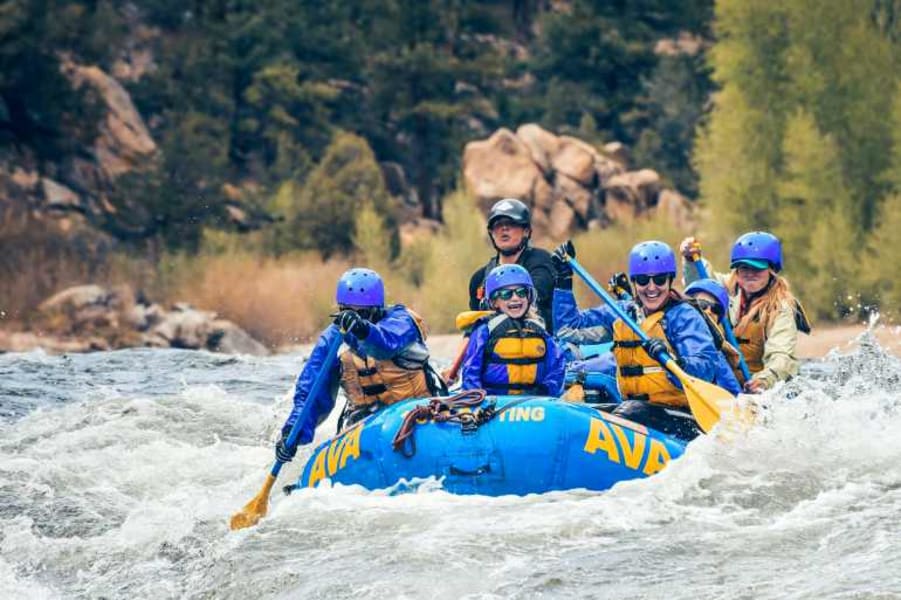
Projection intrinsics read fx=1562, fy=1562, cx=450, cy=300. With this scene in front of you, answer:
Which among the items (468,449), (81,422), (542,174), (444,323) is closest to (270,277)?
(444,323)

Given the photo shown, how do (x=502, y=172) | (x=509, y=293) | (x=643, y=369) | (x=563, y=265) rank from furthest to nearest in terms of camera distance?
(x=502, y=172) → (x=563, y=265) → (x=643, y=369) → (x=509, y=293)

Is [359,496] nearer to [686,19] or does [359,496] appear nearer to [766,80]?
[766,80]

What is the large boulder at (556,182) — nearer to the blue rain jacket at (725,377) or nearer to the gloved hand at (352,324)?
the blue rain jacket at (725,377)

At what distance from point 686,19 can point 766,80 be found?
1622cm

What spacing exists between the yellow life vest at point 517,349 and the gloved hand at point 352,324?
0.83 metres

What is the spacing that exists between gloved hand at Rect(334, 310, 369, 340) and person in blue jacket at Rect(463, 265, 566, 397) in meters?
0.74

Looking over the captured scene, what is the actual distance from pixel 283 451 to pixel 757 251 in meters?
3.86

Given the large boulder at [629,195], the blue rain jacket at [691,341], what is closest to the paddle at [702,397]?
the blue rain jacket at [691,341]

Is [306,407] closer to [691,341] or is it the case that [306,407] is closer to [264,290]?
[691,341]

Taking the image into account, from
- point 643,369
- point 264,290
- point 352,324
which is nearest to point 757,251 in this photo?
point 643,369

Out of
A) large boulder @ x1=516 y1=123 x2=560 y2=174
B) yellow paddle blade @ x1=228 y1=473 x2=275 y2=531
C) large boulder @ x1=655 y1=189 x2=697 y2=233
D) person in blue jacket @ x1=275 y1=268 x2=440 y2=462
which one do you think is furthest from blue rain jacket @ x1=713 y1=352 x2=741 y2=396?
large boulder @ x1=516 y1=123 x2=560 y2=174

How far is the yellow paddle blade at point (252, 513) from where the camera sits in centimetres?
974

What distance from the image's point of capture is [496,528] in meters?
8.96

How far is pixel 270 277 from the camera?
31656 millimetres
